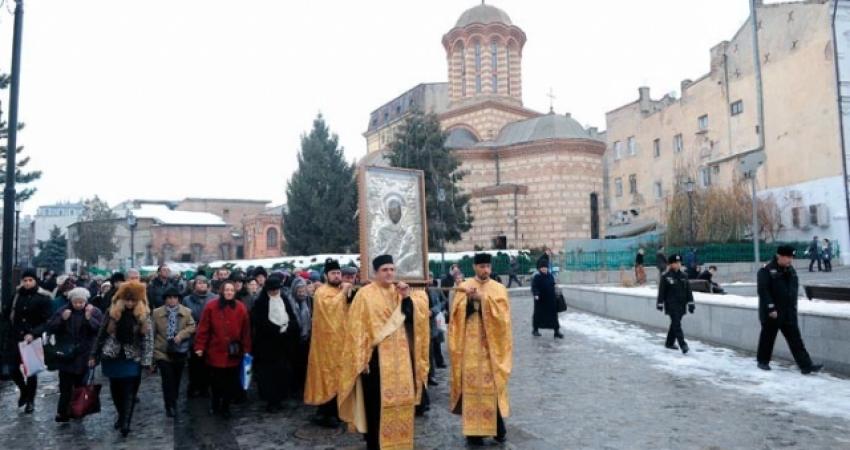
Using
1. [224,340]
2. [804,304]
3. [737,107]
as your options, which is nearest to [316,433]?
[224,340]

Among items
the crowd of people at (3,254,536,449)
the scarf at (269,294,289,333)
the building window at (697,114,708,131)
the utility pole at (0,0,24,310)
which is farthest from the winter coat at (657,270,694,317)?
the building window at (697,114,708,131)

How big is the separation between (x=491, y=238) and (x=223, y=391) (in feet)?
100

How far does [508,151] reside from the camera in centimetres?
3850

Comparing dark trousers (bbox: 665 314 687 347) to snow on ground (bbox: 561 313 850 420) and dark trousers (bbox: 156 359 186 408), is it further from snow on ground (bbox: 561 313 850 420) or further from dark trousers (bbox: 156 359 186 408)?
dark trousers (bbox: 156 359 186 408)

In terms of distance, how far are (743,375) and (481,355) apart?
15.7 feet

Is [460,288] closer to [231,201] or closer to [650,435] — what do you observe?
[650,435]

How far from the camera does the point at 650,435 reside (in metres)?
6.11

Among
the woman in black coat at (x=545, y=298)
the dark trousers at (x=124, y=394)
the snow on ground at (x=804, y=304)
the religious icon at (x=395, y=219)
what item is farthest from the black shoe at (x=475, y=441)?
the woman in black coat at (x=545, y=298)

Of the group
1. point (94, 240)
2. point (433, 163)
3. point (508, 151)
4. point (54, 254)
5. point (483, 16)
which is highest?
point (483, 16)

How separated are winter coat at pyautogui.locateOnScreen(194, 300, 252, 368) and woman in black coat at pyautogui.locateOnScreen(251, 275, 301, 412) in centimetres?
39

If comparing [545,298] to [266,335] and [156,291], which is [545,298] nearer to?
[266,335]

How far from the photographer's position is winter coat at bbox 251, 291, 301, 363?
7879 millimetres

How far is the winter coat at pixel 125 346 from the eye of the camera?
22.3ft

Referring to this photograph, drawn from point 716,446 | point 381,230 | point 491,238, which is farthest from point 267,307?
point 491,238
